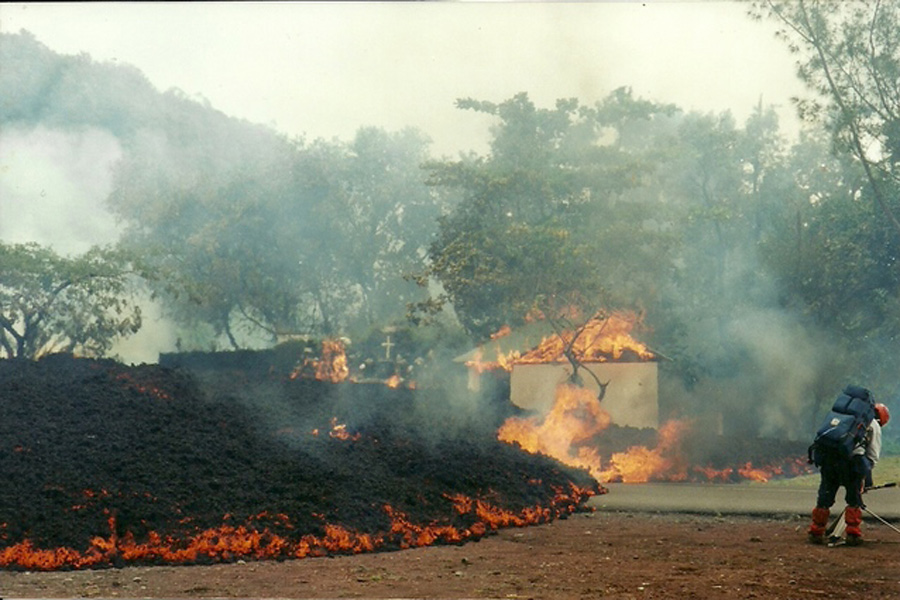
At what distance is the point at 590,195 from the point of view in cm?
2380

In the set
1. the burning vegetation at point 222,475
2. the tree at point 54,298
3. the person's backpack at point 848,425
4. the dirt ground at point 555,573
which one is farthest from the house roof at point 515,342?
the person's backpack at point 848,425

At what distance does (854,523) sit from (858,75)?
16736mm

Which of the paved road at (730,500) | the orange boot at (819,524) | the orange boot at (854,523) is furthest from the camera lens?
the paved road at (730,500)

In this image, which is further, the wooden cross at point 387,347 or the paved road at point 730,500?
the wooden cross at point 387,347

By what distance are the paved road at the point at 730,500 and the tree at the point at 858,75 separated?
10027mm

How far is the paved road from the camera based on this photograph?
1416 centimetres

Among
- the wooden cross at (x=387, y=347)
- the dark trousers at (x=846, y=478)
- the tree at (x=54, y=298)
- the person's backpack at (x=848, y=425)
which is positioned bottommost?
the dark trousers at (x=846, y=478)

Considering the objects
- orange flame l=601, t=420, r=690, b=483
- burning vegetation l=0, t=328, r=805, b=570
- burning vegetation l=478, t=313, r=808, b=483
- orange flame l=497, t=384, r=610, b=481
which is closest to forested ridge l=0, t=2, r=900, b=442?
burning vegetation l=478, t=313, r=808, b=483

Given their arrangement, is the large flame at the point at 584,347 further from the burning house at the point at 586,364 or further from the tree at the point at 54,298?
the tree at the point at 54,298

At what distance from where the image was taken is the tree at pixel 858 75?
23.8 m

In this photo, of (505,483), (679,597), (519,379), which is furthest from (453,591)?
(519,379)

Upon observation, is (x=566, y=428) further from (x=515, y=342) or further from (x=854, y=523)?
(x=854, y=523)

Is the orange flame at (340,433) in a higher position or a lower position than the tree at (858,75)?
lower

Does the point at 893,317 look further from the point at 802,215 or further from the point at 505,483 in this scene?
the point at 505,483
